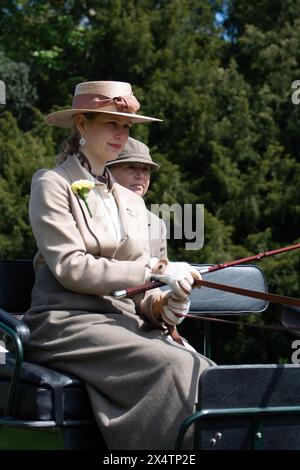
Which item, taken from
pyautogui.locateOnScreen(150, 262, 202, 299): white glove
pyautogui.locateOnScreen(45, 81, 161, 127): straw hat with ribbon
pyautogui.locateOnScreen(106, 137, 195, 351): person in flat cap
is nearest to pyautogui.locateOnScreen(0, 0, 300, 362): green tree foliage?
pyautogui.locateOnScreen(106, 137, 195, 351): person in flat cap

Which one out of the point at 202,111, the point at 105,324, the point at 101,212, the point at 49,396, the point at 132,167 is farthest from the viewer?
the point at 202,111

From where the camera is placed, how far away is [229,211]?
31.7 ft

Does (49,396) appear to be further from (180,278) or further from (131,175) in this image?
(131,175)

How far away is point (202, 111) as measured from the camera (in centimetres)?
1014

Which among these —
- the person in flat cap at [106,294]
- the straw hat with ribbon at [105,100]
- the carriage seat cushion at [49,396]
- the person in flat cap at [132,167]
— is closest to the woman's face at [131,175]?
the person in flat cap at [132,167]

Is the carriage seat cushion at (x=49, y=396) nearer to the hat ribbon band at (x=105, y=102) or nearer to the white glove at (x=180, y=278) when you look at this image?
the white glove at (x=180, y=278)

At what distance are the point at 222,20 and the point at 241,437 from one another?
10.1m

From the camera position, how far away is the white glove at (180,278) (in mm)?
3291

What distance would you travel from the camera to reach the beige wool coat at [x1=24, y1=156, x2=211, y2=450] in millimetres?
3119

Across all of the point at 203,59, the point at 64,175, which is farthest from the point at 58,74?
the point at 64,175

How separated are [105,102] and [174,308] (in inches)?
31.1

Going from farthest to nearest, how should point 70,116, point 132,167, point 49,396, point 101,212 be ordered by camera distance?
1. point 132,167
2. point 70,116
3. point 101,212
4. point 49,396

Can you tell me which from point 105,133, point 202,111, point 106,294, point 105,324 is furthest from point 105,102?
point 202,111

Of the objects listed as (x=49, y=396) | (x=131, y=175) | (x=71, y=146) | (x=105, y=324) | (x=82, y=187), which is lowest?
(x=49, y=396)
